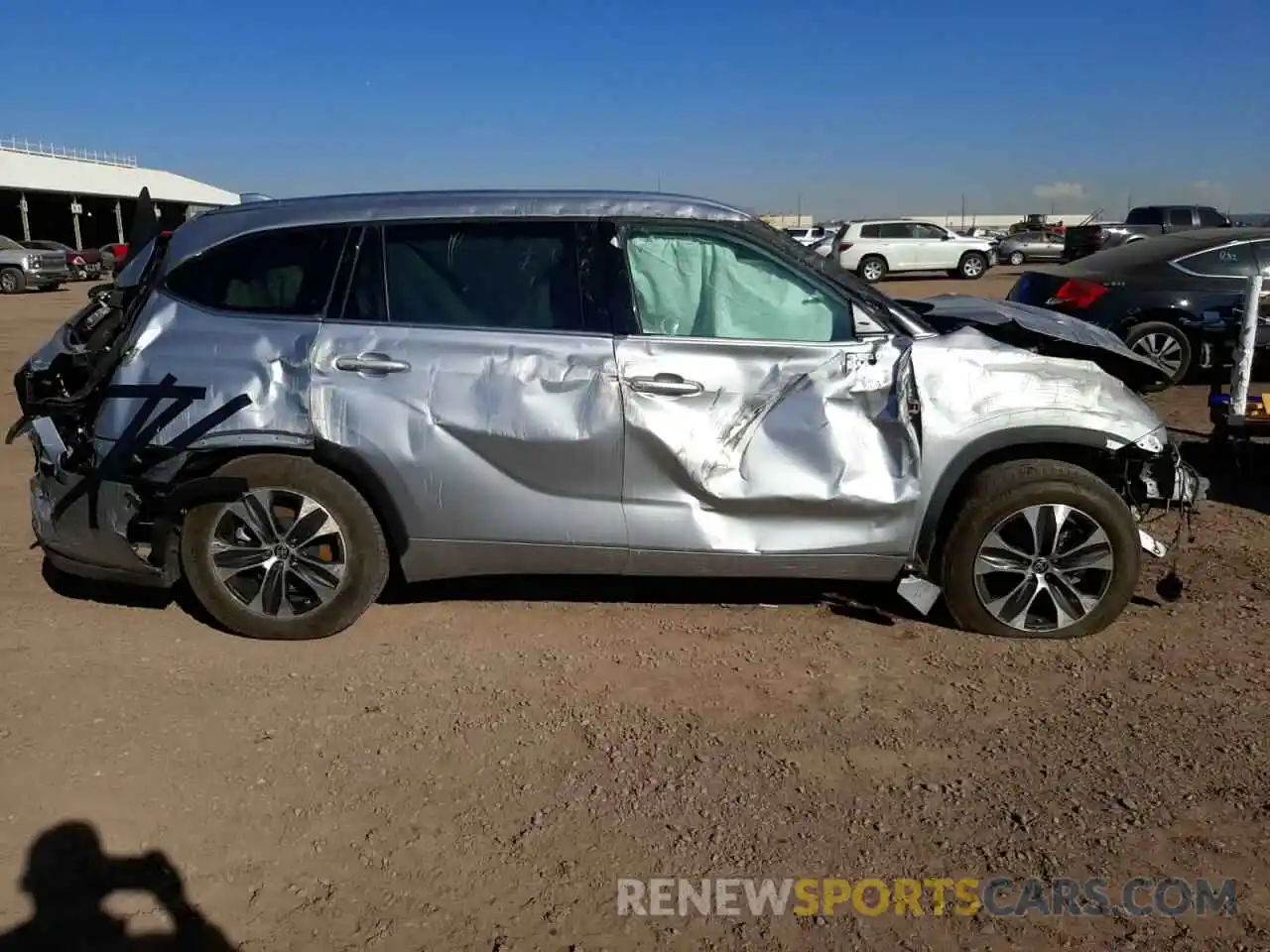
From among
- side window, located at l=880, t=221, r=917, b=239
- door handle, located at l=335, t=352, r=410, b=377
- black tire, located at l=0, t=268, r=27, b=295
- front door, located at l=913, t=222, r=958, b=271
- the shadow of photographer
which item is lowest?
the shadow of photographer

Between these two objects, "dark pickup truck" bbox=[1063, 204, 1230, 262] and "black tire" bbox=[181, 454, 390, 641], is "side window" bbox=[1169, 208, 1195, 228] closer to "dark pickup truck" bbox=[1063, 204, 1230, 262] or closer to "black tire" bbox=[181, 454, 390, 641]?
"dark pickup truck" bbox=[1063, 204, 1230, 262]

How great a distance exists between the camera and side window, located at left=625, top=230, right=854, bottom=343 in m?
4.12

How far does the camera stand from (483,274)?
4.17 metres

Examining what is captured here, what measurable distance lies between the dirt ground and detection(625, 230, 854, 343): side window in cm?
134

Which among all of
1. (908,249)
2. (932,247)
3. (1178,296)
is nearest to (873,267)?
(908,249)

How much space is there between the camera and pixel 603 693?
3916 millimetres

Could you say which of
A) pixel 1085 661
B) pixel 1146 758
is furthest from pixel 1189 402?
pixel 1146 758

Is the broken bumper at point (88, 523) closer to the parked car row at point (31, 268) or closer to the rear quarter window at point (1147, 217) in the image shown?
the parked car row at point (31, 268)

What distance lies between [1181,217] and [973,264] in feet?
19.4

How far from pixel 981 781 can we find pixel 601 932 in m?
1.40

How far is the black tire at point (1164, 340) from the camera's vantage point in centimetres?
980

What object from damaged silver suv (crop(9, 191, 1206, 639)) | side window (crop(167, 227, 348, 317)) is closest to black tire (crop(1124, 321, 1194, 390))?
damaged silver suv (crop(9, 191, 1206, 639))

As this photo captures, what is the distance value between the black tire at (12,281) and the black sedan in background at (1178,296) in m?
27.9

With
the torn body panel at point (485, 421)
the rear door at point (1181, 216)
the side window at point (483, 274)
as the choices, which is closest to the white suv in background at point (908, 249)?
the rear door at point (1181, 216)
